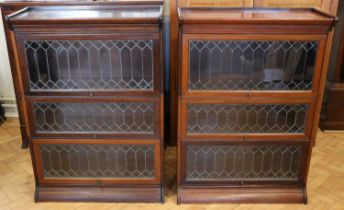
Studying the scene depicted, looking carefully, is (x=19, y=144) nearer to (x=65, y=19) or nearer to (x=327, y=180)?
(x=65, y=19)

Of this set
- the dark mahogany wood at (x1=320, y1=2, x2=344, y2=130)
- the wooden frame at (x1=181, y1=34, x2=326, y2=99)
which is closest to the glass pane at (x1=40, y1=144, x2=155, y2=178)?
the wooden frame at (x1=181, y1=34, x2=326, y2=99)

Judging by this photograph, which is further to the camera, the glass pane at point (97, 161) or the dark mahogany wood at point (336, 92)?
the dark mahogany wood at point (336, 92)

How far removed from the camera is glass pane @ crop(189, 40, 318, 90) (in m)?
1.77

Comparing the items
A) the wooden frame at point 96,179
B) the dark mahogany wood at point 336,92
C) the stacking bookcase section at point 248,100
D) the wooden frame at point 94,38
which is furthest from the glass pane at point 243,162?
the dark mahogany wood at point 336,92

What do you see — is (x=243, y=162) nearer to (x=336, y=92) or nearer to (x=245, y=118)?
(x=245, y=118)

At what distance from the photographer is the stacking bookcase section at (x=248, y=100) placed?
5.67 ft

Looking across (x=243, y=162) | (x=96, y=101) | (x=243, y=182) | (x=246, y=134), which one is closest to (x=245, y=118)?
(x=246, y=134)

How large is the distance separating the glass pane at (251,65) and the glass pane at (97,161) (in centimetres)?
50

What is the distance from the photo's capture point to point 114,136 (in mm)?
1944

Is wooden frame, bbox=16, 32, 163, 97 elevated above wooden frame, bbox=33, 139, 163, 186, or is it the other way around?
wooden frame, bbox=16, 32, 163, 97

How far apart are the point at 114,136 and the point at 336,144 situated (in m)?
1.66

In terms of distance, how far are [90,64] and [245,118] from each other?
0.85 metres

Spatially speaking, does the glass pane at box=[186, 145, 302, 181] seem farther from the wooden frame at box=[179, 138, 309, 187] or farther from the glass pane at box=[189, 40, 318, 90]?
the glass pane at box=[189, 40, 318, 90]

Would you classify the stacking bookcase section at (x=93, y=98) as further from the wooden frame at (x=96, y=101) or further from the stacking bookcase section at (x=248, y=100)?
the stacking bookcase section at (x=248, y=100)
